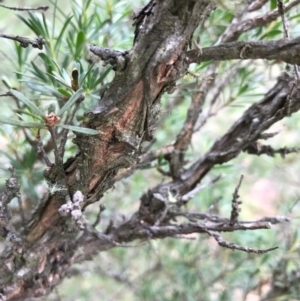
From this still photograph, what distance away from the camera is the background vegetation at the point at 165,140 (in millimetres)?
440

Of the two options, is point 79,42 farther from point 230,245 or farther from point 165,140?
point 165,140

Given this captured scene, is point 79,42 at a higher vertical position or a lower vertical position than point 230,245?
higher

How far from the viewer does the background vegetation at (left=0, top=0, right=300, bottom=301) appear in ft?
1.44

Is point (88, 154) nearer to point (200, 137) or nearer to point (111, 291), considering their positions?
point (200, 137)

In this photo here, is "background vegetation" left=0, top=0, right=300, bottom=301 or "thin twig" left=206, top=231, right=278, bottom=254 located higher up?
"background vegetation" left=0, top=0, right=300, bottom=301

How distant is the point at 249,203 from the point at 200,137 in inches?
15.0

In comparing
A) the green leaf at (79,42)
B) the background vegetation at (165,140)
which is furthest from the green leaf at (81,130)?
the green leaf at (79,42)

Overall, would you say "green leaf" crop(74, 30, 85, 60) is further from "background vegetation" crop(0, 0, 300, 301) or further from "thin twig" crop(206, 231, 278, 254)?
"thin twig" crop(206, 231, 278, 254)

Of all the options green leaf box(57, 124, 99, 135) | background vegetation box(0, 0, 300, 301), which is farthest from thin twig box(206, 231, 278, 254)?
green leaf box(57, 124, 99, 135)

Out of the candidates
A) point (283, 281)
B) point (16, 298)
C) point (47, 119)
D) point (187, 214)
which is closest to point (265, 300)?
point (283, 281)

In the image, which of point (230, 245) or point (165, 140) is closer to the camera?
point (230, 245)

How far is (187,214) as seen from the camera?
469mm

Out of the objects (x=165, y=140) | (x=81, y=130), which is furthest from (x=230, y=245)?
(x=165, y=140)

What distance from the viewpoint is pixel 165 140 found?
Answer: 858 mm
